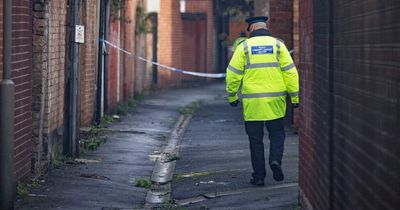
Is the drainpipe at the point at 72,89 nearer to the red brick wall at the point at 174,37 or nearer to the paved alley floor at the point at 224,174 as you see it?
the paved alley floor at the point at 224,174

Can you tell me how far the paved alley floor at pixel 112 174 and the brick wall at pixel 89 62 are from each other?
531 mm

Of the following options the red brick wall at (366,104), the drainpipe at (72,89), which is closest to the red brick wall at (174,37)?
the drainpipe at (72,89)

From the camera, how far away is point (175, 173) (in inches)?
453

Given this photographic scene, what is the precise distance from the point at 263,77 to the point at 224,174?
1479 mm

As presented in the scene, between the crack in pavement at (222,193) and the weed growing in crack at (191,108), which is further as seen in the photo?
the weed growing in crack at (191,108)

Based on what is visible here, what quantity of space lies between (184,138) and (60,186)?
564 cm

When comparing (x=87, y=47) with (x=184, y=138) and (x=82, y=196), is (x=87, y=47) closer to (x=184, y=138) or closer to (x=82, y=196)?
(x=184, y=138)

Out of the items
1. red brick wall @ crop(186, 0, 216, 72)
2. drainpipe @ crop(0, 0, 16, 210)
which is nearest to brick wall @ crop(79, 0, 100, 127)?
drainpipe @ crop(0, 0, 16, 210)

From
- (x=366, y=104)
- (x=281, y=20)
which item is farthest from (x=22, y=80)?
(x=281, y=20)

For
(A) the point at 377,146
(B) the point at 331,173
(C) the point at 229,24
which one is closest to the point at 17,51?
(B) the point at 331,173

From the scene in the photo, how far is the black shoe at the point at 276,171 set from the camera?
10.2 m

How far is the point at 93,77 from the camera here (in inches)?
642

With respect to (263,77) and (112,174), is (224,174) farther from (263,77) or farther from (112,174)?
(263,77)

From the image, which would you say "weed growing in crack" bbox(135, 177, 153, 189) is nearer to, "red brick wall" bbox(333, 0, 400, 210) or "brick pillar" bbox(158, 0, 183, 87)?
"red brick wall" bbox(333, 0, 400, 210)
